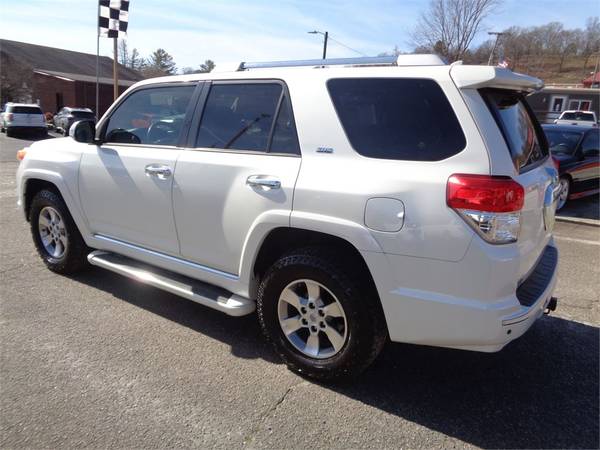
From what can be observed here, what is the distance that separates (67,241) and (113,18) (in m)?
15.5

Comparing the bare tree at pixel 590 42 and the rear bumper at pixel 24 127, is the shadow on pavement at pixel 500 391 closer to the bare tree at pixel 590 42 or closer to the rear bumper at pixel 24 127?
the rear bumper at pixel 24 127

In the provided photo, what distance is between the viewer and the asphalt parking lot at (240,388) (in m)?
2.46

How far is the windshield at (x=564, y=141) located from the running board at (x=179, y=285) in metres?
8.32

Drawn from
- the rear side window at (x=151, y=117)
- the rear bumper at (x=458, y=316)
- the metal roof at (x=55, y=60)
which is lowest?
the rear bumper at (x=458, y=316)

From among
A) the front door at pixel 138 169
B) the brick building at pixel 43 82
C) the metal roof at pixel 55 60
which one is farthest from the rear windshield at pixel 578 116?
the metal roof at pixel 55 60

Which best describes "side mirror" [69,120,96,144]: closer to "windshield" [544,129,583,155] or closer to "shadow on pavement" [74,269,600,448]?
"shadow on pavement" [74,269,600,448]

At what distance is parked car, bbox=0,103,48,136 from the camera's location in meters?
23.2

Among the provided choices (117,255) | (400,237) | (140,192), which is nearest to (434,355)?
(400,237)

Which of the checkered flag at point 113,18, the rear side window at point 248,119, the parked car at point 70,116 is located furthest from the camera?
the parked car at point 70,116

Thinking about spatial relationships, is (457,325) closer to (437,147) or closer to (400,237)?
(400,237)

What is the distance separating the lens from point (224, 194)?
3104 mm

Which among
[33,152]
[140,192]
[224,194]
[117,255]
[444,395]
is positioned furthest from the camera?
[33,152]

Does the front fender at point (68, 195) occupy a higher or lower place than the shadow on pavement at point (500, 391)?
higher

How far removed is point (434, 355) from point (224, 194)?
5.98 feet
